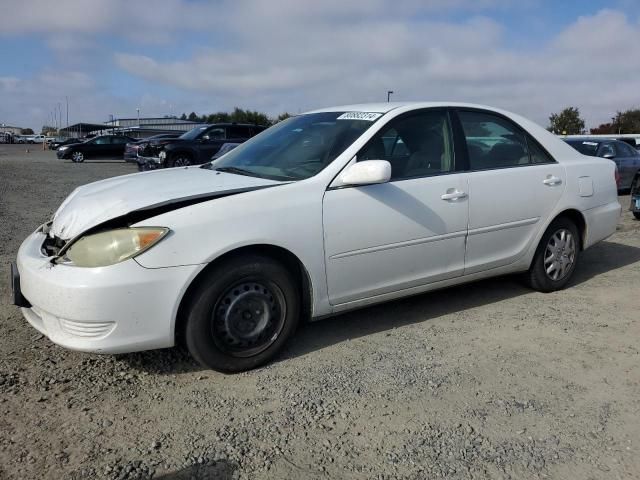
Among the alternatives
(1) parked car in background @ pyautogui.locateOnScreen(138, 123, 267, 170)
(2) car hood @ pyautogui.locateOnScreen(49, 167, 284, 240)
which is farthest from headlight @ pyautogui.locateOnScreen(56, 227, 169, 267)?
(1) parked car in background @ pyautogui.locateOnScreen(138, 123, 267, 170)

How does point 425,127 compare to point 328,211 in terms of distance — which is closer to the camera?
point 328,211

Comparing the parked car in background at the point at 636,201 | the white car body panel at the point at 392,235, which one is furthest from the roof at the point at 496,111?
the parked car in background at the point at 636,201

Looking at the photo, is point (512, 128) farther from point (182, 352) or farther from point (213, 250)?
point (182, 352)

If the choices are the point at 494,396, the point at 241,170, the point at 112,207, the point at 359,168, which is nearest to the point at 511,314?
the point at 494,396

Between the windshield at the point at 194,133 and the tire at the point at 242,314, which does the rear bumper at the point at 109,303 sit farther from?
the windshield at the point at 194,133

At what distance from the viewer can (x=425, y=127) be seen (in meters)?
4.20

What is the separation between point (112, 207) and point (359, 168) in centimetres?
147

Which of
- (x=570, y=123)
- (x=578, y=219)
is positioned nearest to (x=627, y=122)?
(x=570, y=123)

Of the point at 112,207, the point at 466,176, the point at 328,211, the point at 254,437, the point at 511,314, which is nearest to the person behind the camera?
the point at 254,437

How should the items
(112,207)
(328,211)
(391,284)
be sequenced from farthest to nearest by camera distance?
(391,284), (328,211), (112,207)

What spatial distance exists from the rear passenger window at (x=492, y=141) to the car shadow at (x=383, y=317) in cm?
114

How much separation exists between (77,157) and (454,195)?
27.6 meters

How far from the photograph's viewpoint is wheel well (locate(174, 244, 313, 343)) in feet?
10.4

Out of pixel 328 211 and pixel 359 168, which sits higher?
pixel 359 168
